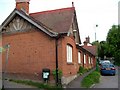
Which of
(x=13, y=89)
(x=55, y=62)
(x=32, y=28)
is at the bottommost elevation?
(x=13, y=89)

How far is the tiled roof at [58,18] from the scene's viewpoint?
71.4ft

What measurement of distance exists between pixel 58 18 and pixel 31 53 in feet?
13.6

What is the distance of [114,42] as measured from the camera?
248ft

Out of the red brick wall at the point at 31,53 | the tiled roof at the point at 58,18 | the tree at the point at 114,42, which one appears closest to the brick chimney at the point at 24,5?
the tiled roof at the point at 58,18

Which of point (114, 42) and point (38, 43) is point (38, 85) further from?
point (114, 42)

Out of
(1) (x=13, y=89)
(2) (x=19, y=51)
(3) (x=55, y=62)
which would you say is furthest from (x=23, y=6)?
(1) (x=13, y=89)

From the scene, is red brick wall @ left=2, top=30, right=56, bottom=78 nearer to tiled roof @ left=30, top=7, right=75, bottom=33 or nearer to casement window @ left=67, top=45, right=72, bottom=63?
tiled roof @ left=30, top=7, right=75, bottom=33

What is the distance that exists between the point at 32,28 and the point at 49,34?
2077mm

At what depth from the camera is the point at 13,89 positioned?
1736 cm

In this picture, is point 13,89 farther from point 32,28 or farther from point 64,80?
point 32,28

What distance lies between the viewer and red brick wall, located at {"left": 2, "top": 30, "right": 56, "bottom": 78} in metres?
21.1

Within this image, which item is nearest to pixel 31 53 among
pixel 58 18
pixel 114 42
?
pixel 58 18

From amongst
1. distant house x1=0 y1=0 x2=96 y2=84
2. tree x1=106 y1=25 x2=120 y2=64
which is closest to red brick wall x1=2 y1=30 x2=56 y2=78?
distant house x1=0 y1=0 x2=96 y2=84

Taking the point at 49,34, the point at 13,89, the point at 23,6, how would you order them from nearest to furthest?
the point at 13,89
the point at 49,34
the point at 23,6
